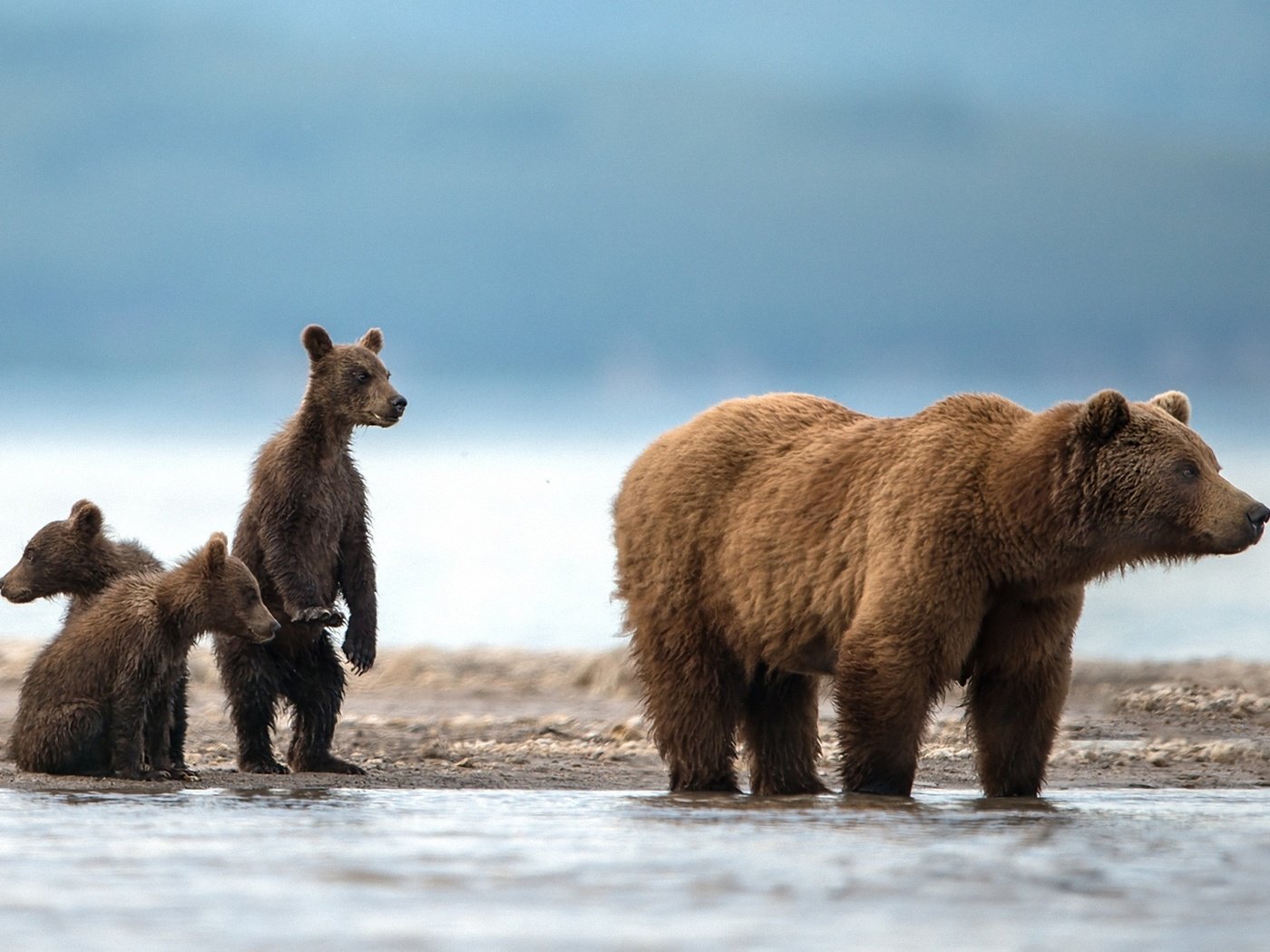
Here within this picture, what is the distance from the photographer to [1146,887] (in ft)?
20.9

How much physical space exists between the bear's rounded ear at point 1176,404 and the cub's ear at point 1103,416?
705 millimetres

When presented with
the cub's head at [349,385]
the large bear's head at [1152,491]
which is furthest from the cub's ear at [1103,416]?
the cub's head at [349,385]

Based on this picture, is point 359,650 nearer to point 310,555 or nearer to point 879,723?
point 310,555

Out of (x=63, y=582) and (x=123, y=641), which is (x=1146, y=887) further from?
(x=63, y=582)

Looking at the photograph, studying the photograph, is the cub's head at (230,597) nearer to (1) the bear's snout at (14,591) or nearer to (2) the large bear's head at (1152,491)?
(1) the bear's snout at (14,591)

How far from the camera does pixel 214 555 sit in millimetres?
10383

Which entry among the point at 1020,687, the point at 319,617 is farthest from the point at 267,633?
the point at 1020,687

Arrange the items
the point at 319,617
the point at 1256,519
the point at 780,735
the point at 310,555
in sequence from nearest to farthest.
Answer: the point at 1256,519
the point at 780,735
the point at 319,617
the point at 310,555

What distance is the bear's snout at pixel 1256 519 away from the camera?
8.84 meters

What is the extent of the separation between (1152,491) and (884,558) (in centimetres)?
121

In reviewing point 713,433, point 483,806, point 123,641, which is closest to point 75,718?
point 123,641

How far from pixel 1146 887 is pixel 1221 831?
1.79 m

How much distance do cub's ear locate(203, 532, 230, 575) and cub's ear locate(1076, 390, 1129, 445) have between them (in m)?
4.39

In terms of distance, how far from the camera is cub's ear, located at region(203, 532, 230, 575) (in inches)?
408
